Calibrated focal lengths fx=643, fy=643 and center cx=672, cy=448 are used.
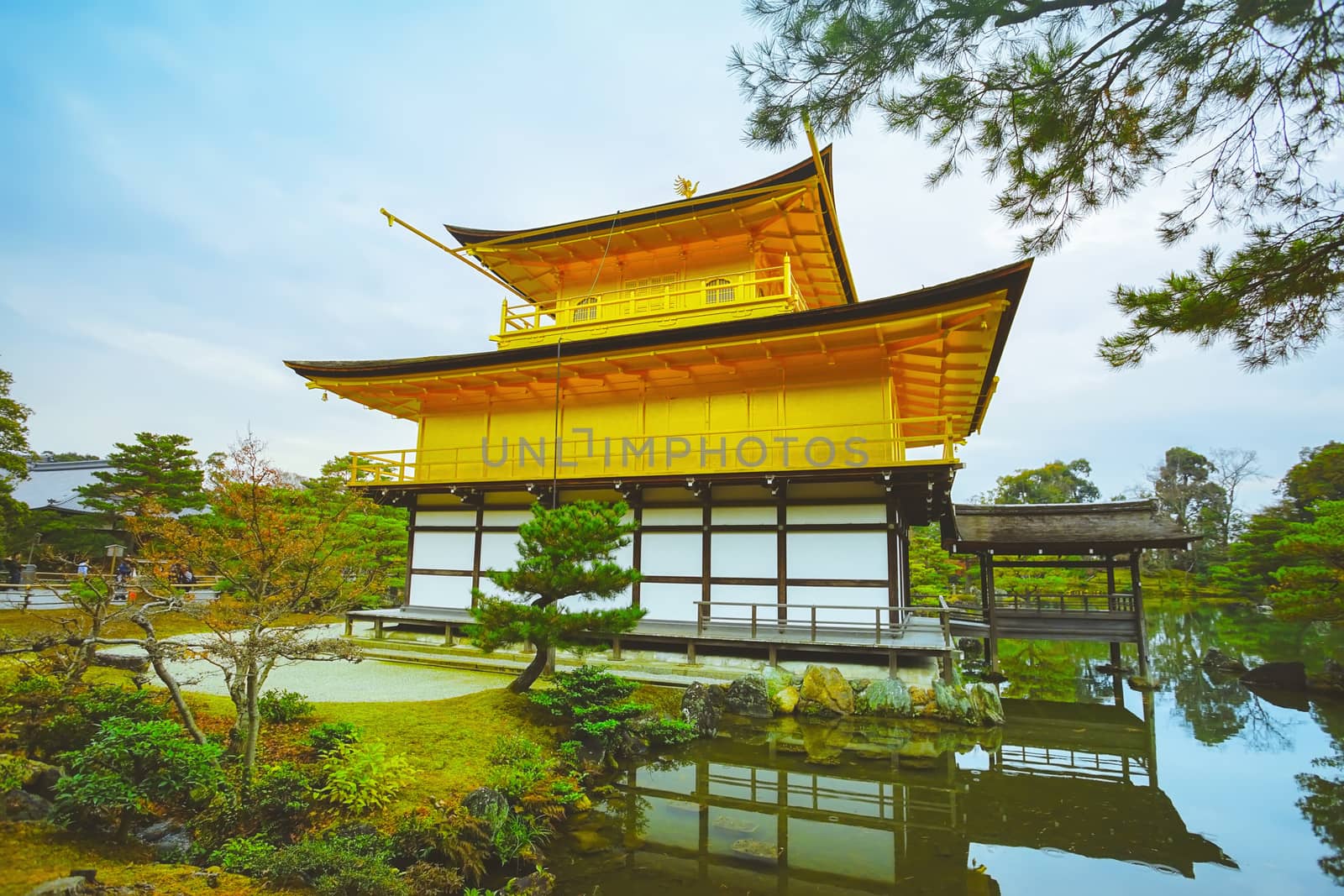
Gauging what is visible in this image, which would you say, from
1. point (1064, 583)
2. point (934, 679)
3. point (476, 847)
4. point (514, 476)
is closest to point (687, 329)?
point (514, 476)

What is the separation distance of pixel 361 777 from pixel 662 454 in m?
9.19

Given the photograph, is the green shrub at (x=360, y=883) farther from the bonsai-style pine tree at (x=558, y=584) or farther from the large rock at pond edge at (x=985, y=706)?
the large rock at pond edge at (x=985, y=706)

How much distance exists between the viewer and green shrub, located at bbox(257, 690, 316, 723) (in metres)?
7.44

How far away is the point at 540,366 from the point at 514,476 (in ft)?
8.94

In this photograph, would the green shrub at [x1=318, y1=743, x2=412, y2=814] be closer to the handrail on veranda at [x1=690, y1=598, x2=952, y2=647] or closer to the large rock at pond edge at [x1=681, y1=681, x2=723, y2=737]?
the large rock at pond edge at [x1=681, y1=681, x2=723, y2=737]

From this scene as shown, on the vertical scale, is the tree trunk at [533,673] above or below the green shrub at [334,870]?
above

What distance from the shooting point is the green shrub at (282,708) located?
744 centimetres

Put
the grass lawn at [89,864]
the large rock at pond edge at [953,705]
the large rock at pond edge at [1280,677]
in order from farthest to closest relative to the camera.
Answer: the large rock at pond edge at [1280,677], the large rock at pond edge at [953,705], the grass lawn at [89,864]

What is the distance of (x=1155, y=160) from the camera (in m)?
4.46

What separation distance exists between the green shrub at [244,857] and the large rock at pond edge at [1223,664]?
792 inches

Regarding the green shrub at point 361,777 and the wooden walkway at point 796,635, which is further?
the wooden walkway at point 796,635

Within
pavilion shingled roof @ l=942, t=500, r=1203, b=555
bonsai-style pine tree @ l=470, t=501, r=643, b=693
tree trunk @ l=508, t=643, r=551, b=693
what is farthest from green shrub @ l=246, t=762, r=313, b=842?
pavilion shingled roof @ l=942, t=500, r=1203, b=555

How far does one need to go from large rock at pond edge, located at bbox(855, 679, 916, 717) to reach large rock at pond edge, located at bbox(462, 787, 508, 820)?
22.4 ft

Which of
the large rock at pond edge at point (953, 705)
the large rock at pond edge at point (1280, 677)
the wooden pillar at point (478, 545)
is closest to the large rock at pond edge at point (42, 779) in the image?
the wooden pillar at point (478, 545)
